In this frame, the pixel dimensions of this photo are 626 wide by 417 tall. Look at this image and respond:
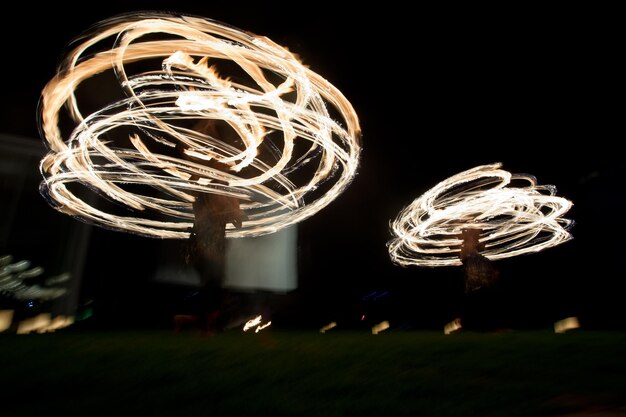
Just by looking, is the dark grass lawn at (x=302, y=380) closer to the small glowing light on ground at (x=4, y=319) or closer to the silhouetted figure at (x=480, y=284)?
the small glowing light on ground at (x=4, y=319)

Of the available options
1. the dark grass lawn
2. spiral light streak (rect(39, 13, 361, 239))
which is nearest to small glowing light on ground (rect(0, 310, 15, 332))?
spiral light streak (rect(39, 13, 361, 239))

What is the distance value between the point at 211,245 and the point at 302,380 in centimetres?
359

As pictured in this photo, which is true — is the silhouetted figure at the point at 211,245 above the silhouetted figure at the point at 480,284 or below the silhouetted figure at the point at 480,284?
above

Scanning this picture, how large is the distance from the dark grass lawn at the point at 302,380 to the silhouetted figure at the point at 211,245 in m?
1.68

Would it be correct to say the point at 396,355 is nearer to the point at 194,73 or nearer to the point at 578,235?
the point at 194,73

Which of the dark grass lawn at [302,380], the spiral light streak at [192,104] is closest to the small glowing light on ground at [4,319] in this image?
the spiral light streak at [192,104]

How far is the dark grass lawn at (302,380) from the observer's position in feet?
9.23

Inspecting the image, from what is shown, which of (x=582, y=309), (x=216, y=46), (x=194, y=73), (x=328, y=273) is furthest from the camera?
(x=328, y=273)

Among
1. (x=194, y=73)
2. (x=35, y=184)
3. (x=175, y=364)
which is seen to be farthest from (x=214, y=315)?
(x=35, y=184)

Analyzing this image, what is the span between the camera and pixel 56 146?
7867 mm

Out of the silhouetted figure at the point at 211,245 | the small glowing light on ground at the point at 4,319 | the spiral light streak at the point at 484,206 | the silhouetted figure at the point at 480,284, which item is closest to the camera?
the silhouetted figure at the point at 211,245

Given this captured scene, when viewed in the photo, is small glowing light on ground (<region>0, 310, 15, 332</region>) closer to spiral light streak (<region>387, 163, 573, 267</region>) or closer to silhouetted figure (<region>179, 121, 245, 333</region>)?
silhouetted figure (<region>179, 121, 245, 333</region>)

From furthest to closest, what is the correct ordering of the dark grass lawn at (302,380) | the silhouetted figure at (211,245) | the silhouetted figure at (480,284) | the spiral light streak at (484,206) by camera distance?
the spiral light streak at (484,206)
the silhouetted figure at (480,284)
the silhouetted figure at (211,245)
the dark grass lawn at (302,380)

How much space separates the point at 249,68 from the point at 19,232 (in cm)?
877
